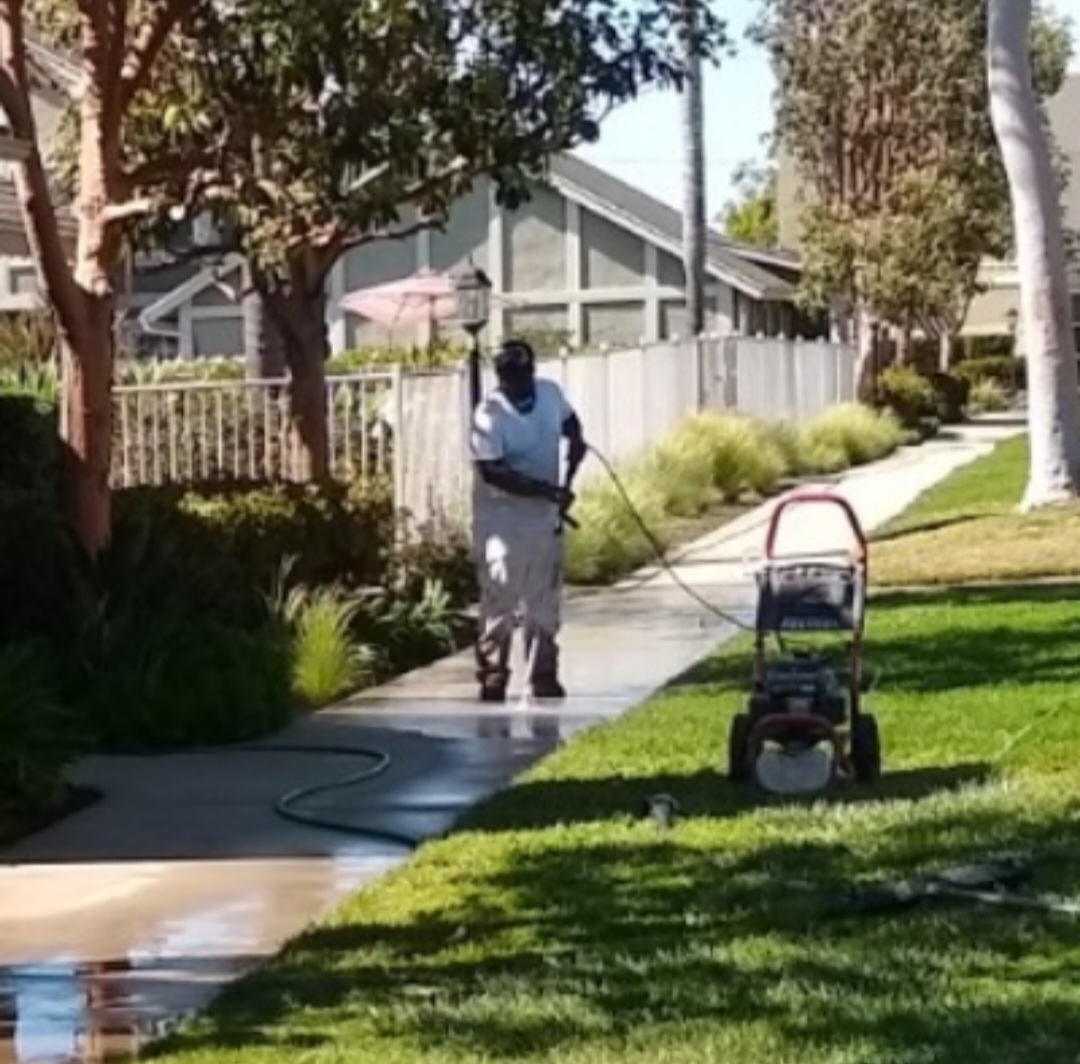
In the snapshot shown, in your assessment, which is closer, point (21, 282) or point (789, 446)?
point (21, 282)

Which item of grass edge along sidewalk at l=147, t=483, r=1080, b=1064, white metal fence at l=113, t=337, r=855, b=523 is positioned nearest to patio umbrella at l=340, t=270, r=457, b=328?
white metal fence at l=113, t=337, r=855, b=523

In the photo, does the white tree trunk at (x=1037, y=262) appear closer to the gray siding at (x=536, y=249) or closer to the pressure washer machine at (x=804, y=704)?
the pressure washer machine at (x=804, y=704)

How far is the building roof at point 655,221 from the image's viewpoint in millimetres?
49312

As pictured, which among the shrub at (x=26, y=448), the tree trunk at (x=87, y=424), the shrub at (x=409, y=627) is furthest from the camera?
the shrub at (x=409, y=627)

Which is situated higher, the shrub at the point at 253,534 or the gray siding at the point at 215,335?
the gray siding at the point at 215,335

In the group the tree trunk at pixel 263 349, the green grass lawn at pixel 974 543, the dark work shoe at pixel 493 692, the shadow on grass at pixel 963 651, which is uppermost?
the tree trunk at pixel 263 349

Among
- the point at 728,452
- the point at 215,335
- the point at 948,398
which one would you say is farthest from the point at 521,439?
the point at 948,398

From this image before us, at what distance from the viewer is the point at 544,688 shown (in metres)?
14.9

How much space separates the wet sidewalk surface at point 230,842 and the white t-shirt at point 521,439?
45.6 inches

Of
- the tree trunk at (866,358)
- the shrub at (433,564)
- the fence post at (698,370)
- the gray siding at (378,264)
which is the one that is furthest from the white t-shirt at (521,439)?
the gray siding at (378,264)

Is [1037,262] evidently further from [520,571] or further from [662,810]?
[662,810]

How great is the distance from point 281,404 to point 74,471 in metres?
4.38

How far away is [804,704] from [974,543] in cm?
1252

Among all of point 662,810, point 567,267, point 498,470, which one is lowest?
point 662,810
